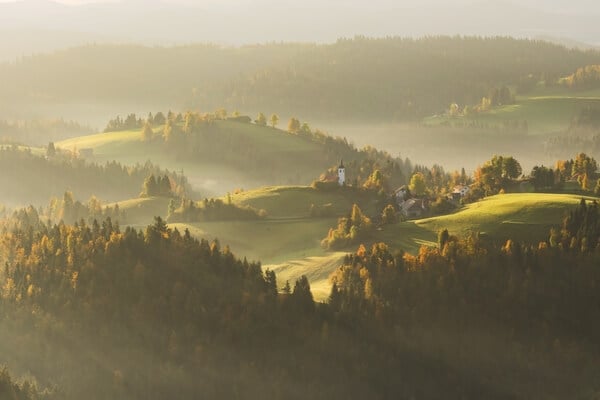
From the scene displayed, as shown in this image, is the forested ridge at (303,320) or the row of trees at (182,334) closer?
the row of trees at (182,334)

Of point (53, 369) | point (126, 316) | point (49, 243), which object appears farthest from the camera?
point (49, 243)

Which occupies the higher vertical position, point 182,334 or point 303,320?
point 303,320

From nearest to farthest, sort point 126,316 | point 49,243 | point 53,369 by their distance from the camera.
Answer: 1. point 53,369
2. point 126,316
3. point 49,243

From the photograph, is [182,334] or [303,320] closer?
[303,320]

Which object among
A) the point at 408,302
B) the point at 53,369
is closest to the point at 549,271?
the point at 408,302

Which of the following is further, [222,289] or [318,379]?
[222,289]

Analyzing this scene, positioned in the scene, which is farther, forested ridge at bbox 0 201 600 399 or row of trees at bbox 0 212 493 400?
forested ridge at bbox 0 201 600 399

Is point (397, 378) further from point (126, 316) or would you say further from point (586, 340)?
point (126, 316)

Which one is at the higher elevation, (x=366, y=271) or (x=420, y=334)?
(x=366, y=271)

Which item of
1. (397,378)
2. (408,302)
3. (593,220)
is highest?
(593,220)
